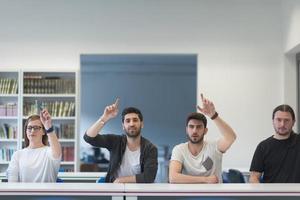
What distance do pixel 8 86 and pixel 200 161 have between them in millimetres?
4062

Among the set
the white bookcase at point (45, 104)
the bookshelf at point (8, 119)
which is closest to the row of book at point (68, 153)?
the white bookcase at point (45, 104)

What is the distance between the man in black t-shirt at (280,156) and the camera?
3.46m

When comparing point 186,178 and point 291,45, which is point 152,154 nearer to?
point 186,178

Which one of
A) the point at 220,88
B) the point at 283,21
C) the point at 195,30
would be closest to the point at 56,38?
the point at 195,30

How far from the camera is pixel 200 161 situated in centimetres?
347

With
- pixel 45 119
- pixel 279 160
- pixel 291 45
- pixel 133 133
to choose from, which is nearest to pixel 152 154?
pixel 133 133

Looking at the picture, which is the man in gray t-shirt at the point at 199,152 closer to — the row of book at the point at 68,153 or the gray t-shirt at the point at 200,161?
the gray t-shirt at the point at 200,161

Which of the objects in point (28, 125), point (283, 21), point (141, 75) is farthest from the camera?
point (141, 75)

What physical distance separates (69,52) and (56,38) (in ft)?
0.93

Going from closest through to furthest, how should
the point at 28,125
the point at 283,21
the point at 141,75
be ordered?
the point at 28,125, the point at 283,21, the point at 141,75

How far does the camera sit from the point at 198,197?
2.60 meters

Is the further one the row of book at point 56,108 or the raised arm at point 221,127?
the row of book at point 56,108

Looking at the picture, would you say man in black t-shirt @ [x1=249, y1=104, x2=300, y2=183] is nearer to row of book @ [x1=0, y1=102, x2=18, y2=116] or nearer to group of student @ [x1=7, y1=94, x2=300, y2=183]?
group of student @ [x1=7, y1=94, x2=300, y2=183]

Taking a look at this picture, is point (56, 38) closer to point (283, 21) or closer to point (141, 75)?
point (283, 21)
